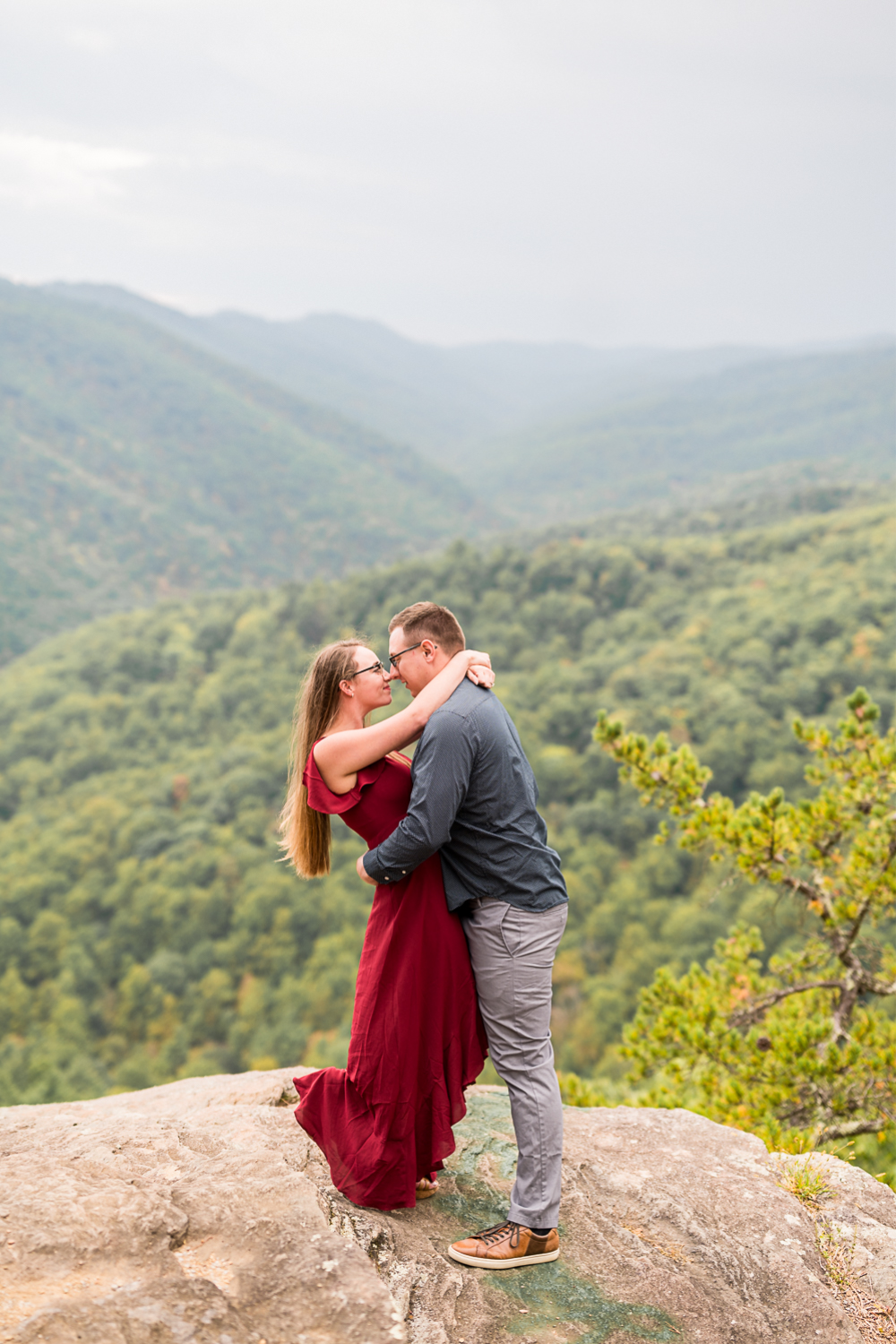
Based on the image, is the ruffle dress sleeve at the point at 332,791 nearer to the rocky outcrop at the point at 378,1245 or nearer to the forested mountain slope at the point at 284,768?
the rocky outcrop at the point at 378,1245

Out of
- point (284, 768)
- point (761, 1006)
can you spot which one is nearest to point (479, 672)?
point (761, 1006)

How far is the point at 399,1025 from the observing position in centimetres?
306

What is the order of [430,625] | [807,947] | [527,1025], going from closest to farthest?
[527,1025] < [430,625] < [807,947]

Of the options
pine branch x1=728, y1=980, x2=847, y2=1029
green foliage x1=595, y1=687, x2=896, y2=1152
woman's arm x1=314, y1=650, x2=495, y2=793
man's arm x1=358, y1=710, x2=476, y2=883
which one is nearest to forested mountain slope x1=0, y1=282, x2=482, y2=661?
green foliage x1=595, y1=687, x2=896, y2=1152

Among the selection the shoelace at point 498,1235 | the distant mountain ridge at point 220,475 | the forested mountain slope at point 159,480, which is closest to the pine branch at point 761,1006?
the shoelace at point 498,1235

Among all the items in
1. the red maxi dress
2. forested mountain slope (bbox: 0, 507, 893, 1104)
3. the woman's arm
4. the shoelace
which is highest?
the woman's arm

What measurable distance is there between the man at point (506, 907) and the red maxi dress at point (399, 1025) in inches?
4.0

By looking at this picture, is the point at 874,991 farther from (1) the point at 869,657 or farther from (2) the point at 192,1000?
(1) the point at 869,657

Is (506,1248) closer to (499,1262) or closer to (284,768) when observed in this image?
(499,1262)

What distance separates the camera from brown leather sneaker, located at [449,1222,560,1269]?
2.94m

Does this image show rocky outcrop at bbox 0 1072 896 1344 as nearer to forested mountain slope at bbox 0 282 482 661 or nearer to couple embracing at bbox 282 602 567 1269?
couple embracing at bbox 282 602 567 1269

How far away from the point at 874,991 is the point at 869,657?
44.0 m

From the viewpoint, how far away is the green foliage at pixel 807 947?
5734mm

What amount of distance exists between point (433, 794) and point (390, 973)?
0.73 meters
